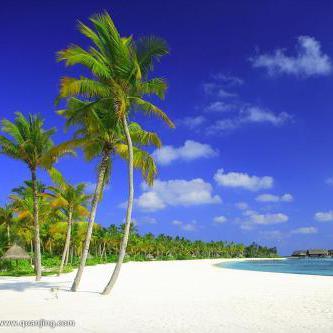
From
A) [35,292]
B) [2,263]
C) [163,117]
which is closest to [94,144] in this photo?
[163,117]

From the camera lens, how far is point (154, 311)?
1067cm

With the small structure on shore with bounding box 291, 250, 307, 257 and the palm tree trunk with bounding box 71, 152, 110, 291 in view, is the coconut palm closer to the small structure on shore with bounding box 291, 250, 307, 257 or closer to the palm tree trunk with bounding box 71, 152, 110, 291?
the palm tree trunk with bounding box 71, 152, 110, 291

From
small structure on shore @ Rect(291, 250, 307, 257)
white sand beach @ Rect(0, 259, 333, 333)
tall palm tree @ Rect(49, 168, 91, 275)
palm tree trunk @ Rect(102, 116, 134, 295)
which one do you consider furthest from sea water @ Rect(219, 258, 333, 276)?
small structure on shore @ Rect(291, 250, 307, 257)

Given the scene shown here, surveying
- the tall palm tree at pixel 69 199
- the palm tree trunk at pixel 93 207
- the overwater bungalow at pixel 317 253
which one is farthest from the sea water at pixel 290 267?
the overwater bungalow at pixel 317 253

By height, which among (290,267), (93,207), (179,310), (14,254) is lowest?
(179,310)

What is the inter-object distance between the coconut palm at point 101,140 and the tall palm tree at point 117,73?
1.67ft

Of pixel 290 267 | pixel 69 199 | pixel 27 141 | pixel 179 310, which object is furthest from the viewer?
pixel 290 267

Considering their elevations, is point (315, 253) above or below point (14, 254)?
above

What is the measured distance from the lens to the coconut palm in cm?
1487

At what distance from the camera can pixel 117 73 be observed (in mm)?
13969

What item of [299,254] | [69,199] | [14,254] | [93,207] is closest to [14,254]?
[14,254]

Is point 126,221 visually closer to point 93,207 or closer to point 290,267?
point 93,207

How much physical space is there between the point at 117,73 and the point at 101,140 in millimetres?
2806

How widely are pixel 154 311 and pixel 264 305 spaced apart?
3.11 meters
